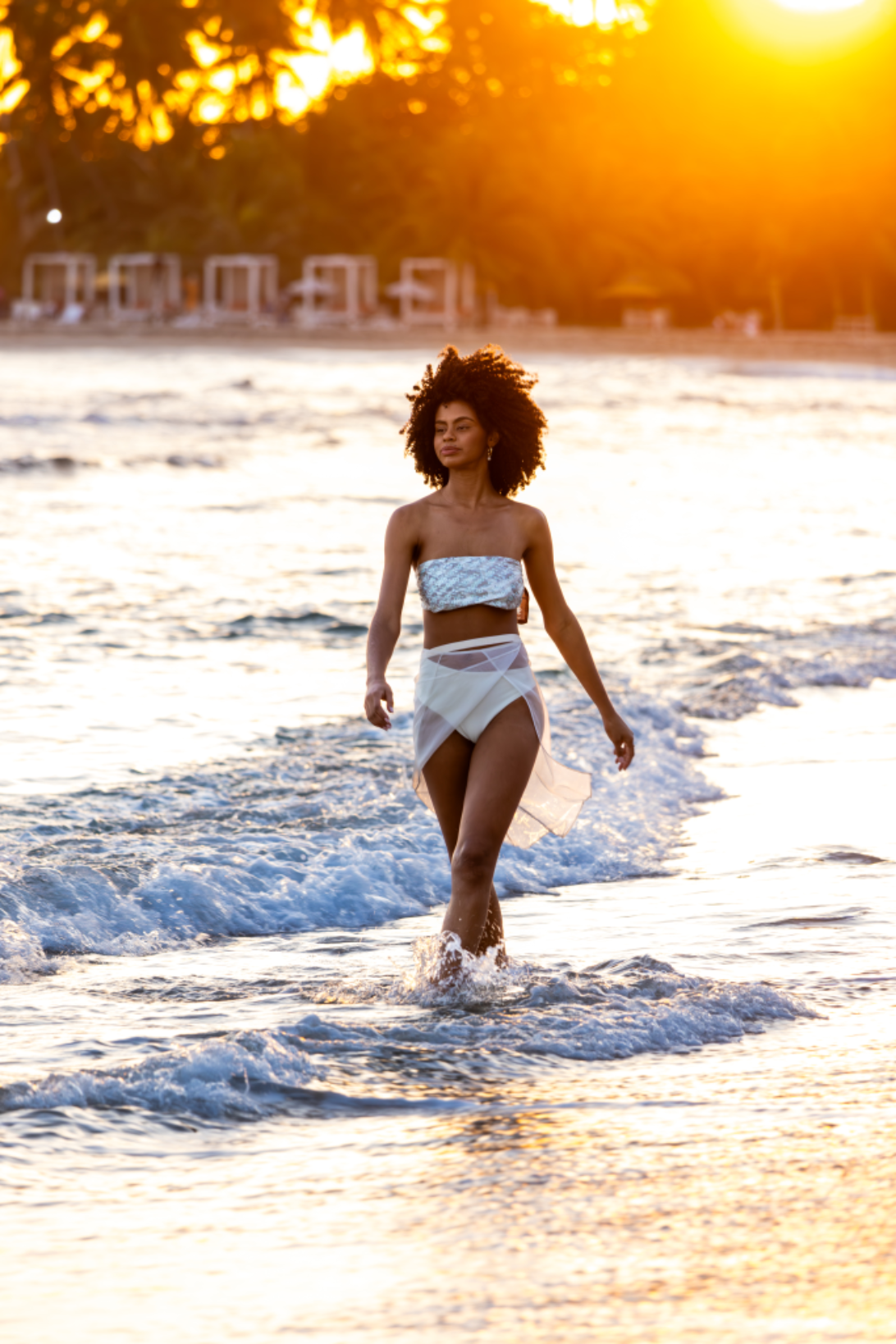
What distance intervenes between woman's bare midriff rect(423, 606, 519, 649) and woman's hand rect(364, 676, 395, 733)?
207 mm

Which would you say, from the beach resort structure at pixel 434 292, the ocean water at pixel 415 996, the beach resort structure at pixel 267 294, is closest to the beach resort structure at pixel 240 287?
the beach resort structure at pixel 267 294

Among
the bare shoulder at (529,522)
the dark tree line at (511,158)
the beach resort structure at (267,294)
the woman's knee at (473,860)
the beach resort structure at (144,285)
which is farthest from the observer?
the beach resort structure at (144,285)

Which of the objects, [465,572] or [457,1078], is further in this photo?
[465,572]

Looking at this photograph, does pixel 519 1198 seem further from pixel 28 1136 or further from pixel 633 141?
pixel 633 141

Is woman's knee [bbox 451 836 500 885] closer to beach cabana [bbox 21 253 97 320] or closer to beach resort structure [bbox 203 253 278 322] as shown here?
beach resort structure [bbox 203 253 278 322]

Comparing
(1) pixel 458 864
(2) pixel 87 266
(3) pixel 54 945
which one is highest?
(2) pixel 87 266

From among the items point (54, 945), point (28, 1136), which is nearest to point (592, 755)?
point (54, 945)

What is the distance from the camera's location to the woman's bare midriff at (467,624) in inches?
179

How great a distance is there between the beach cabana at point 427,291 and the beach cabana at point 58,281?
44.3 ft

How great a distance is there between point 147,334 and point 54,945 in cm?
6490

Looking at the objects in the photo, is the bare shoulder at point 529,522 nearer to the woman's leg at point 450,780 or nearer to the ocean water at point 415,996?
Result: the woman's leg at point 450,780

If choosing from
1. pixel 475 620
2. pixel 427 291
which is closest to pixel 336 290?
pixel 427 291

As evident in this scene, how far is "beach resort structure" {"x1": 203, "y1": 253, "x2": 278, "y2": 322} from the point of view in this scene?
72.4 m

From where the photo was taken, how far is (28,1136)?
379 centimetres
